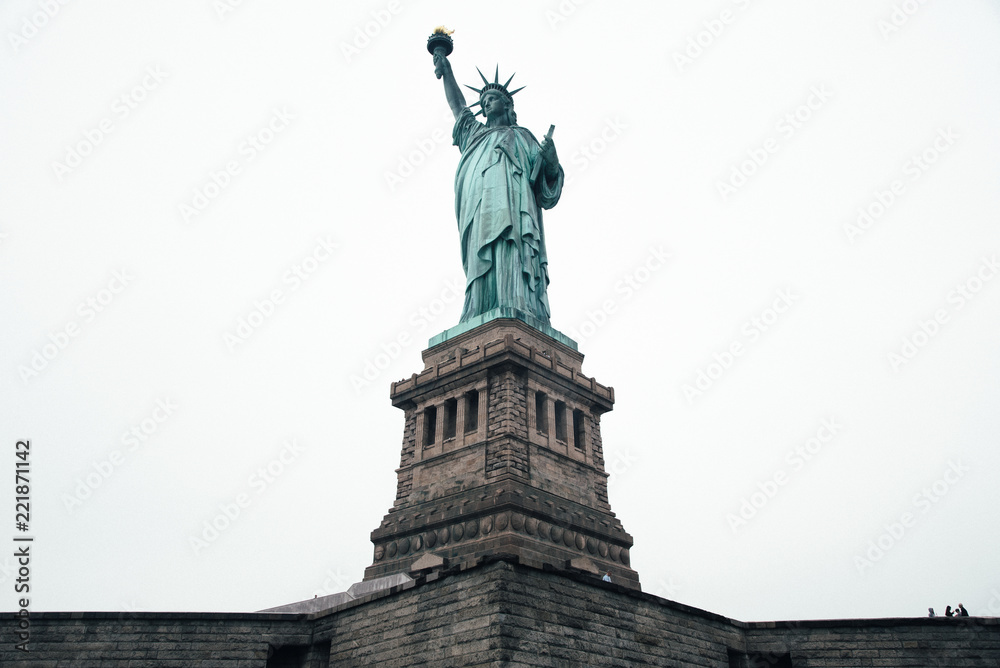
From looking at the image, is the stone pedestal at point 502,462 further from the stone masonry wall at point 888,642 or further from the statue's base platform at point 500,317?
the stone masonry wall at point 888,642

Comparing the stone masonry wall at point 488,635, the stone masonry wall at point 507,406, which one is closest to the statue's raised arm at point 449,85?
the stone masonry wall at point 507,406

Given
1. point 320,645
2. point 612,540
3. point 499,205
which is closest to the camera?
point 320,645

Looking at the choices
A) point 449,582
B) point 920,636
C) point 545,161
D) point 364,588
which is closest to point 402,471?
point 364,588

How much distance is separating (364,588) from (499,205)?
13774 mm

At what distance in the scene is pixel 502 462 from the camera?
2306cm

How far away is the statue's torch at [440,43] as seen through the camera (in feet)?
116

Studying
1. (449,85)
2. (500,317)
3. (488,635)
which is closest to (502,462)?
(500,317)

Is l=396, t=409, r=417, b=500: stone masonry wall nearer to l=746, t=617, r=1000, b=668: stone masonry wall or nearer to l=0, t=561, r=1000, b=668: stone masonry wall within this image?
l=0, t=561, r=1000, b=668: stone masonry wall

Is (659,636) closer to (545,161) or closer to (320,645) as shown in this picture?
(320,645)

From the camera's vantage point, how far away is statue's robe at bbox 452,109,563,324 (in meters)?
27.9

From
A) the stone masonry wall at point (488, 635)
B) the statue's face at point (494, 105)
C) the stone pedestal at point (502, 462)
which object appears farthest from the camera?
the statue's face at point (494, 105)

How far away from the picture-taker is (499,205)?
28516 millimetres

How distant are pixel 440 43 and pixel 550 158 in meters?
9.84

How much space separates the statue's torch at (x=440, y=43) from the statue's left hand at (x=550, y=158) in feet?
27.0
